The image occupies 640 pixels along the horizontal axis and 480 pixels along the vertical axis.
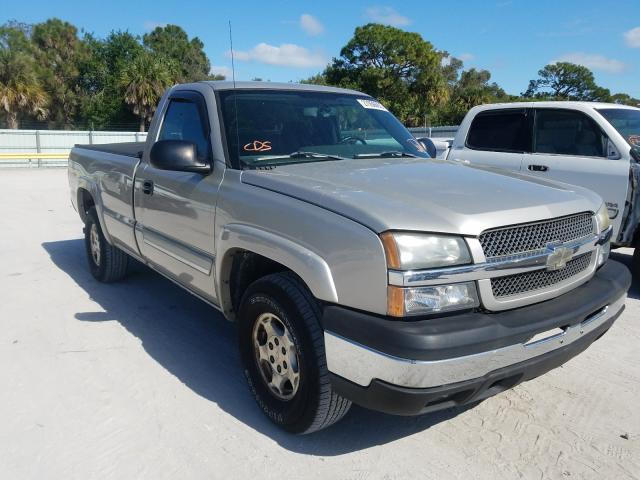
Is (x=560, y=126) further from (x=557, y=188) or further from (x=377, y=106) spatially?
(x=557, y=188)

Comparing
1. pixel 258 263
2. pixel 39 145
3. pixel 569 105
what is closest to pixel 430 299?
pixel 258 263

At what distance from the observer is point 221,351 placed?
415cm

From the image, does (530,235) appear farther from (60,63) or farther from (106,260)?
(60,63)

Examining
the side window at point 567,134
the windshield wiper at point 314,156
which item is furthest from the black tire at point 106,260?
the side window at point 567,134

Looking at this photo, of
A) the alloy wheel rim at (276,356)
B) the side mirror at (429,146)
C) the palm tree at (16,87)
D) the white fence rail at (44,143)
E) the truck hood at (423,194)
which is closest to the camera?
the truck hood at (423,194)

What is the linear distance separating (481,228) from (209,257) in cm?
174

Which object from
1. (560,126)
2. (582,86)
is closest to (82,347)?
(560,126)

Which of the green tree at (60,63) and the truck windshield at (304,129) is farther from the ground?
the green tree at (60,63)

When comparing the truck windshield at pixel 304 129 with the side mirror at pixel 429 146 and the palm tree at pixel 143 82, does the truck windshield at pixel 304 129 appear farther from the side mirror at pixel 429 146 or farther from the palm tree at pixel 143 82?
the palm tree at pixel 143 82

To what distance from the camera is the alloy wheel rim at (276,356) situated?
288 centimetres

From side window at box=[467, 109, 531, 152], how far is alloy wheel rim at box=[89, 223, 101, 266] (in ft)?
15.4

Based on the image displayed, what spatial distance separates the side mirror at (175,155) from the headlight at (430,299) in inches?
64.5

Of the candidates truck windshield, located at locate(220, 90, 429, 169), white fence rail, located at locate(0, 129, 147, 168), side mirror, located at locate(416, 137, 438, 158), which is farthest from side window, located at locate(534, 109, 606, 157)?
white fence rail, located at locate(0, 129, 147, 168)

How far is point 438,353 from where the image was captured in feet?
7.53
